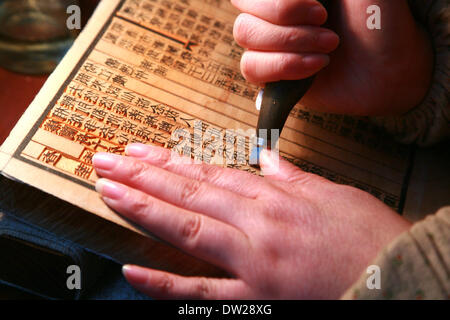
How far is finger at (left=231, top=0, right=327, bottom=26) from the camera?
43 cm

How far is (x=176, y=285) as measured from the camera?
0.39 metres

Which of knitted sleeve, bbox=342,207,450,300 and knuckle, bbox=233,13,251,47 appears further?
knuckle, bbox=233,13,251,47

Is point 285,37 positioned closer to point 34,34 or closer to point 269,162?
point 269,162

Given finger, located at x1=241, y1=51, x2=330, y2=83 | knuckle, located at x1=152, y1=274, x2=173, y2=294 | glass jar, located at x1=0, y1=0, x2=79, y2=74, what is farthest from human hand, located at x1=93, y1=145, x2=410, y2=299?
glass jar, located at x1=0, y1=0, x2=79, y2=74

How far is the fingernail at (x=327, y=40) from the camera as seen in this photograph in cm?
45

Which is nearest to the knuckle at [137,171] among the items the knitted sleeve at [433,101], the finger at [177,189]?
the finger at [177,189]

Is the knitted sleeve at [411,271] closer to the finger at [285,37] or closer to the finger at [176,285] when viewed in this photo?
the finger at [176,285]

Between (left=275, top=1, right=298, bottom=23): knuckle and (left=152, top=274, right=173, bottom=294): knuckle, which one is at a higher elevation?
(left=275, top=1, right=298, bottom=23): knuckle

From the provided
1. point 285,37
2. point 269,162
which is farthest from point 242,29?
point 269,162

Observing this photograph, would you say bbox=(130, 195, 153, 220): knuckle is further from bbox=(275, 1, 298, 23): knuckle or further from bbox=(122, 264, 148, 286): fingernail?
bbox=(275, 1, 298, 23): knuckle

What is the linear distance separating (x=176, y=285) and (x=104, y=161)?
0.16m

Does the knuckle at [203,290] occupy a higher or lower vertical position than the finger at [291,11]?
lower

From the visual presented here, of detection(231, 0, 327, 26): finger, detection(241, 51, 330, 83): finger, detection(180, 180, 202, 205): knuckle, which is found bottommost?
detection(180, 180, 202, 205): knuckle
